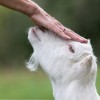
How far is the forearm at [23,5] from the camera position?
6.65m

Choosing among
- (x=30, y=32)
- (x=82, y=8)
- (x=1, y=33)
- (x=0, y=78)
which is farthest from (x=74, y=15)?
(x=30, y=32)

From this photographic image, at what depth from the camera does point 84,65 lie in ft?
21.0

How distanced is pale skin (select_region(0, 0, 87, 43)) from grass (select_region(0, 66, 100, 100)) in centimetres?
507

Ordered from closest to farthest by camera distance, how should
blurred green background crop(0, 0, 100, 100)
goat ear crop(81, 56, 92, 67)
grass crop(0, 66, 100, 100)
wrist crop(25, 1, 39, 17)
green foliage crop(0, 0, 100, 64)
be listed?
goat ear crop(81, 56, 92, 67) → wrist crop(25, 1, 39, 17) → grass crop(0, 66, 100, 100) → blurred green background crop(0, 0, 100, 100) → green foliage crop(0, 0, 100, 64)

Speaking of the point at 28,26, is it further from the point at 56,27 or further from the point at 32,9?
the point at 56,27

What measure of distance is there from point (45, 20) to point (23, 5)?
13.6 inches

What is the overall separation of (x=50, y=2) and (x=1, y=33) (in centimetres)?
172

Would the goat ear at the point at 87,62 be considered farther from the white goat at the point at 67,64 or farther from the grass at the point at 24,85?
the grass at the point at 24,85

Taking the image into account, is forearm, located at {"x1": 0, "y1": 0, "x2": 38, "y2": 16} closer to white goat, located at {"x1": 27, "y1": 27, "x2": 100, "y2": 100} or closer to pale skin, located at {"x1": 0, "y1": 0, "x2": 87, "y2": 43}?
pale skin, located at {"x1": 0, "y1": 0, "x2": 87, "y2": 43}

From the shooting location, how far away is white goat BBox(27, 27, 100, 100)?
6.41m

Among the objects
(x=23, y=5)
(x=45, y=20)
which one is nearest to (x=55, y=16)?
(x=23, y=5)

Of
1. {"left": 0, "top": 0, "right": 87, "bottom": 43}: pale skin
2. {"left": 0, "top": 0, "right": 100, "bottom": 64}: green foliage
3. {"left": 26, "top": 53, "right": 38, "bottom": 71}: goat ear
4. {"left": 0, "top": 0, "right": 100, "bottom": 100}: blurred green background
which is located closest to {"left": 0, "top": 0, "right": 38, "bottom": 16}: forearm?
{"left": 0, "top": 0, "right": 87, "bottom": 43}: pale skin

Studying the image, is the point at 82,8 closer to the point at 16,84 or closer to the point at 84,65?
the point at 16,84

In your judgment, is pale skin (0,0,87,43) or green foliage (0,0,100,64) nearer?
pale skin (0,0,87,43)
